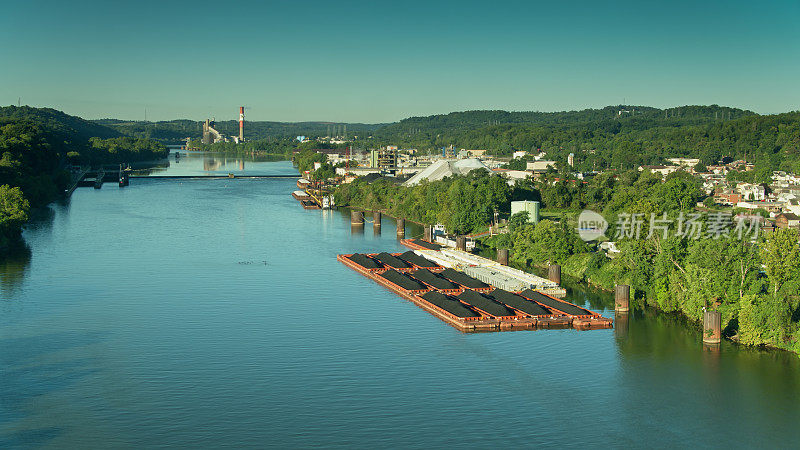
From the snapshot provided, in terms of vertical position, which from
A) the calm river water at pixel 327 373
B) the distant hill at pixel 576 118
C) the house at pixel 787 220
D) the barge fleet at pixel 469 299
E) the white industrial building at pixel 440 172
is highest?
the distant hill at pixel 576 118

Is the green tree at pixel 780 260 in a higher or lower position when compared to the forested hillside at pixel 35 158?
lower

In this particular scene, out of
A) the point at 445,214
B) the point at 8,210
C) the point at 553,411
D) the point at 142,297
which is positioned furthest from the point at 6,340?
the point at 445,214

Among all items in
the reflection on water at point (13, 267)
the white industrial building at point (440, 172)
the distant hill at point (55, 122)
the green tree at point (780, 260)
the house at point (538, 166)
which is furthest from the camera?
the distant hill at point (55, 122)

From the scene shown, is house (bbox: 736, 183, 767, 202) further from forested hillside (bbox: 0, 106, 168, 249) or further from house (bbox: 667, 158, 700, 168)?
forested hillside (bbox: 0, 106, 168, 249)

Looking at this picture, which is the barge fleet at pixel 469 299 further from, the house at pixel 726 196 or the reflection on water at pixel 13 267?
the house at pixel 726 196

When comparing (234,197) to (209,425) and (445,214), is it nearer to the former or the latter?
(445,214)

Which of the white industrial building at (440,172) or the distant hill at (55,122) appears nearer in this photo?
the white industrial building at (440,172)

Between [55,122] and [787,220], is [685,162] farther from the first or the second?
[55,122]

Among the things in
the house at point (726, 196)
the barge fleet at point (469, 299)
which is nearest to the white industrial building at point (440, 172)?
the house at point (726, 196)
